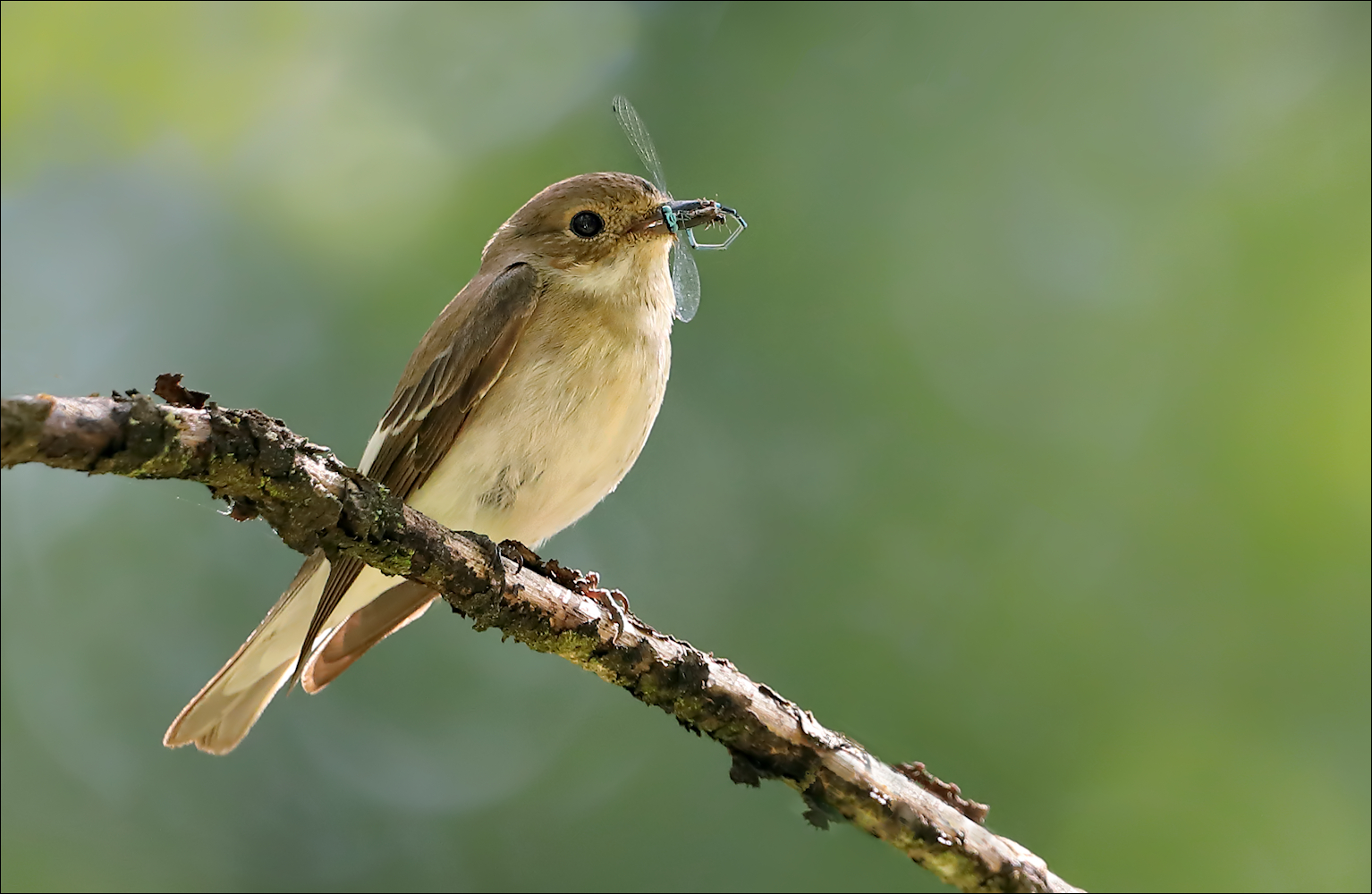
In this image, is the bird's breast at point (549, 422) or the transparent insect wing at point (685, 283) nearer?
the bird's breast at point (549, 422)

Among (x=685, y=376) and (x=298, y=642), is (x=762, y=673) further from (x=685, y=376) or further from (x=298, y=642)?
(x=298, y=642)

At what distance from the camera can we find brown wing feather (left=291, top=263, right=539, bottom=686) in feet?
11.3

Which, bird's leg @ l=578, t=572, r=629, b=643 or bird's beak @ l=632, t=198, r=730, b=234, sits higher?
bird's beak @ l=632, t=198, r=730, b=234

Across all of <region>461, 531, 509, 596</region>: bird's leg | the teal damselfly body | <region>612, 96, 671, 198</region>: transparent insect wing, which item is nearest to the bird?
the teal damselfly body

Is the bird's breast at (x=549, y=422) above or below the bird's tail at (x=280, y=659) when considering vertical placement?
above

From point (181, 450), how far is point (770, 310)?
3771mm

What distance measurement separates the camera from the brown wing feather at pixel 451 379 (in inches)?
135

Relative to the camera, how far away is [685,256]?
Answer: 421 centimetres

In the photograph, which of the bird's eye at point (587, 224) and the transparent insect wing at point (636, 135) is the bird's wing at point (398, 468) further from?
the transparent insect wing at point (636, 135)

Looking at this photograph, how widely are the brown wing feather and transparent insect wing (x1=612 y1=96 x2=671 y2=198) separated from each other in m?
0.76

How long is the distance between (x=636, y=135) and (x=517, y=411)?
1.42 m

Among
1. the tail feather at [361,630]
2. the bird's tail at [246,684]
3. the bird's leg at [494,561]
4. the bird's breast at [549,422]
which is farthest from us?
the tail feather at [361,630]

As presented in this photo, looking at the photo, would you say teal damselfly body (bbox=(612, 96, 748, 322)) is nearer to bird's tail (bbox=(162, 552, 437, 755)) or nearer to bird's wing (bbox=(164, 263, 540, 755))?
bird's wing (bbox=(164, 263, 540, 755))

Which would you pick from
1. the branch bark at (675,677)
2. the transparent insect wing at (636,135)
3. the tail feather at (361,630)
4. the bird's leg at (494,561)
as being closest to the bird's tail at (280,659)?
the tail feather at (361,630)
